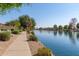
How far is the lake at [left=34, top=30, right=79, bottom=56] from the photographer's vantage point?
26.7ft

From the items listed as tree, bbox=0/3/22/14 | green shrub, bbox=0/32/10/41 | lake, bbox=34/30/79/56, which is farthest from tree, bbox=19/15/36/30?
green shrub, bbox=0/32/10/41

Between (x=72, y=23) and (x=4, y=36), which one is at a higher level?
(x=72, y=23)

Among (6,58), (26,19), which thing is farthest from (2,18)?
(6,58)

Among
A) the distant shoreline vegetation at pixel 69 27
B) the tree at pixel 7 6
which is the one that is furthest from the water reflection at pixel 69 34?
the tree at pixel 7 6

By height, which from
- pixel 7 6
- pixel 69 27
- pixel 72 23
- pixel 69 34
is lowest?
pixel 69 34

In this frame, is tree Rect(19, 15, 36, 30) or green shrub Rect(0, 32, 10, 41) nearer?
tree Rect(19, 15, 36, 30)

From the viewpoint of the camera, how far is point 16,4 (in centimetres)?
731

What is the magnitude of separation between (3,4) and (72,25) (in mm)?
2080

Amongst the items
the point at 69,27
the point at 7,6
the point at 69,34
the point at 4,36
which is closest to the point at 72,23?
the point at 69,27

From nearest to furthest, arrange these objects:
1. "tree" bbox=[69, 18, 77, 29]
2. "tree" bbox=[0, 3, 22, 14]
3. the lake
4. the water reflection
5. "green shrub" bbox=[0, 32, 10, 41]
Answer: "tree" bbox=[0, 3, 22, 14] → "tree" bbox=[69, 18, 77, 29] → the lake → the water reflection → "green shrub" bbox=[0, 32, 10, 41]

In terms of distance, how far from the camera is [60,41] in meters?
8.93

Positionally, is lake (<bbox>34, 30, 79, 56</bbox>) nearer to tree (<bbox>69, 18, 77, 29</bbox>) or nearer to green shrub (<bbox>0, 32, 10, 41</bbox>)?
tree (<bbox>69, 18, 77, 29</bbox>)

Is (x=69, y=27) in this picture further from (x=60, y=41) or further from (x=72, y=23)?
(x=60, y=41)

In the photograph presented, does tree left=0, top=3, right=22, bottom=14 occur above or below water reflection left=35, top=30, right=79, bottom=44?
above
